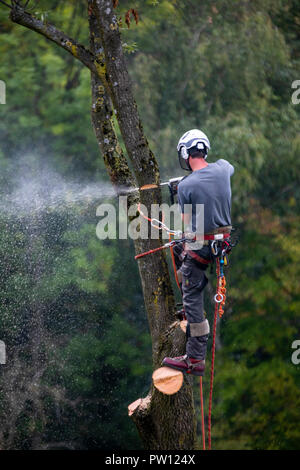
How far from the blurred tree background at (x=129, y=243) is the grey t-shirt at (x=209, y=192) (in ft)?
19.0

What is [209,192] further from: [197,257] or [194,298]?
[194,298]

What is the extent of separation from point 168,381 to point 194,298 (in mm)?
599

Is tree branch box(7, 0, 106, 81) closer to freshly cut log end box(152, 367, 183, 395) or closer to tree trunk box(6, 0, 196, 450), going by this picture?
tree trunk box(6, 0, 196, 450)

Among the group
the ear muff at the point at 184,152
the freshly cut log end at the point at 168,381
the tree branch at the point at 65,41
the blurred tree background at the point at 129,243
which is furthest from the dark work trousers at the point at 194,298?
the blurred tree background at the point at 129,243

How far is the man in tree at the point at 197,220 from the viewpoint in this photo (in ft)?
12.8

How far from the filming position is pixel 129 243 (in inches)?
420

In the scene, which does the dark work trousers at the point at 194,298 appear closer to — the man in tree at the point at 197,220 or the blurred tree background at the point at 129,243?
the man in tree at the point at 197,220

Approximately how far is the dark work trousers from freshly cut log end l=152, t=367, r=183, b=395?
0.56ft

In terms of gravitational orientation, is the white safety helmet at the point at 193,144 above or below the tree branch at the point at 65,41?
below

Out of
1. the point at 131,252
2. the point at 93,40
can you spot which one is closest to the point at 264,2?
the point at 131,252

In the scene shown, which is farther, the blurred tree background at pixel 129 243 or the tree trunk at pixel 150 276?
the blurred tree background at pixel 129 243

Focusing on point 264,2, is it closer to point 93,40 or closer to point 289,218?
point 289,218

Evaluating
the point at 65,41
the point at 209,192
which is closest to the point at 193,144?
the point at 209,192

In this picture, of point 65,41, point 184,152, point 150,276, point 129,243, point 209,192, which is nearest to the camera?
point 209,192
